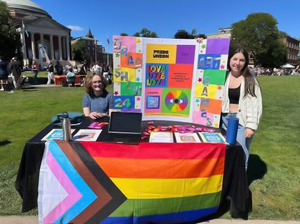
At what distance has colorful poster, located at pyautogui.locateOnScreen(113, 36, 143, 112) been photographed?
3.12 meters

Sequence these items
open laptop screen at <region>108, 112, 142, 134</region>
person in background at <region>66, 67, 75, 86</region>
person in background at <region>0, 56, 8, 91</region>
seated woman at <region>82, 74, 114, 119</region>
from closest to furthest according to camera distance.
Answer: open laptop screen at <region>108, 112, 142, 134</region> < seated woman at <region>82, 74, 114, 119</region> < person in background at <region>0, 56, 8, 91</region> < person in background at <region>66, 67, 75, 86</region>

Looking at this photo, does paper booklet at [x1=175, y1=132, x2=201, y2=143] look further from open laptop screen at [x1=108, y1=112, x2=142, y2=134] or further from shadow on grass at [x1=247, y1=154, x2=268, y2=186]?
shadow on grass at [x1=247, y1=154, x2=268, y2=186]

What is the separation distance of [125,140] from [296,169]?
10.5 feet

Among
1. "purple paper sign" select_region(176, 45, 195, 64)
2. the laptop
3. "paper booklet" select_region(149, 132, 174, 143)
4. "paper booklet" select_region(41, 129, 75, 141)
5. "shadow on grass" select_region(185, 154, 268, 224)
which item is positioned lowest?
"shadow on grass" select_region(185, 154, 268, 224)

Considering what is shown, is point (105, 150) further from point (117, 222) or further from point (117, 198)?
point (117, 222)

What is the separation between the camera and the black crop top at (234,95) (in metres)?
2.73

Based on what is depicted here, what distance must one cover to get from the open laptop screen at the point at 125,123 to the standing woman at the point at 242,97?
1196 millimetres

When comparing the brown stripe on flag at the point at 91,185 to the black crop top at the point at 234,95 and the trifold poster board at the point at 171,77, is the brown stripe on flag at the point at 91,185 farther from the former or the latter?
the black crop top at the point at 234,95

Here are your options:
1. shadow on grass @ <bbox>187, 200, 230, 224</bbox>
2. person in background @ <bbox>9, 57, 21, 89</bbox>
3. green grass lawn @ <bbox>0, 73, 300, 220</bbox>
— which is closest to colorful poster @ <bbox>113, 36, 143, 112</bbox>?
shadow on grass @ <bbox>187, 200, 230, 224</bbox>

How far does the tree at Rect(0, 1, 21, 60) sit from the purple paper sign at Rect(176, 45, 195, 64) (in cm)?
1684

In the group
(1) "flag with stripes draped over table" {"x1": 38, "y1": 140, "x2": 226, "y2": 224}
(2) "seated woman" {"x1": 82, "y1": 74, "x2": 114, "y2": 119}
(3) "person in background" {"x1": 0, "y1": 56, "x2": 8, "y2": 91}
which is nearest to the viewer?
(1) "flag with stripes draped over table" {"x1": 38, "y1": 140, "x2": 226, "y2": 224}

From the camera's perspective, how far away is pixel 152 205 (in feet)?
7.27

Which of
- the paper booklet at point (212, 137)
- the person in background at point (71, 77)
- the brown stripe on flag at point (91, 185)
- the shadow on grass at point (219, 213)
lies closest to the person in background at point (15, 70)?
→ the person in background at point (71, 77)

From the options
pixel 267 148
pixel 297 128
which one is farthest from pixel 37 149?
pixel 297 128
